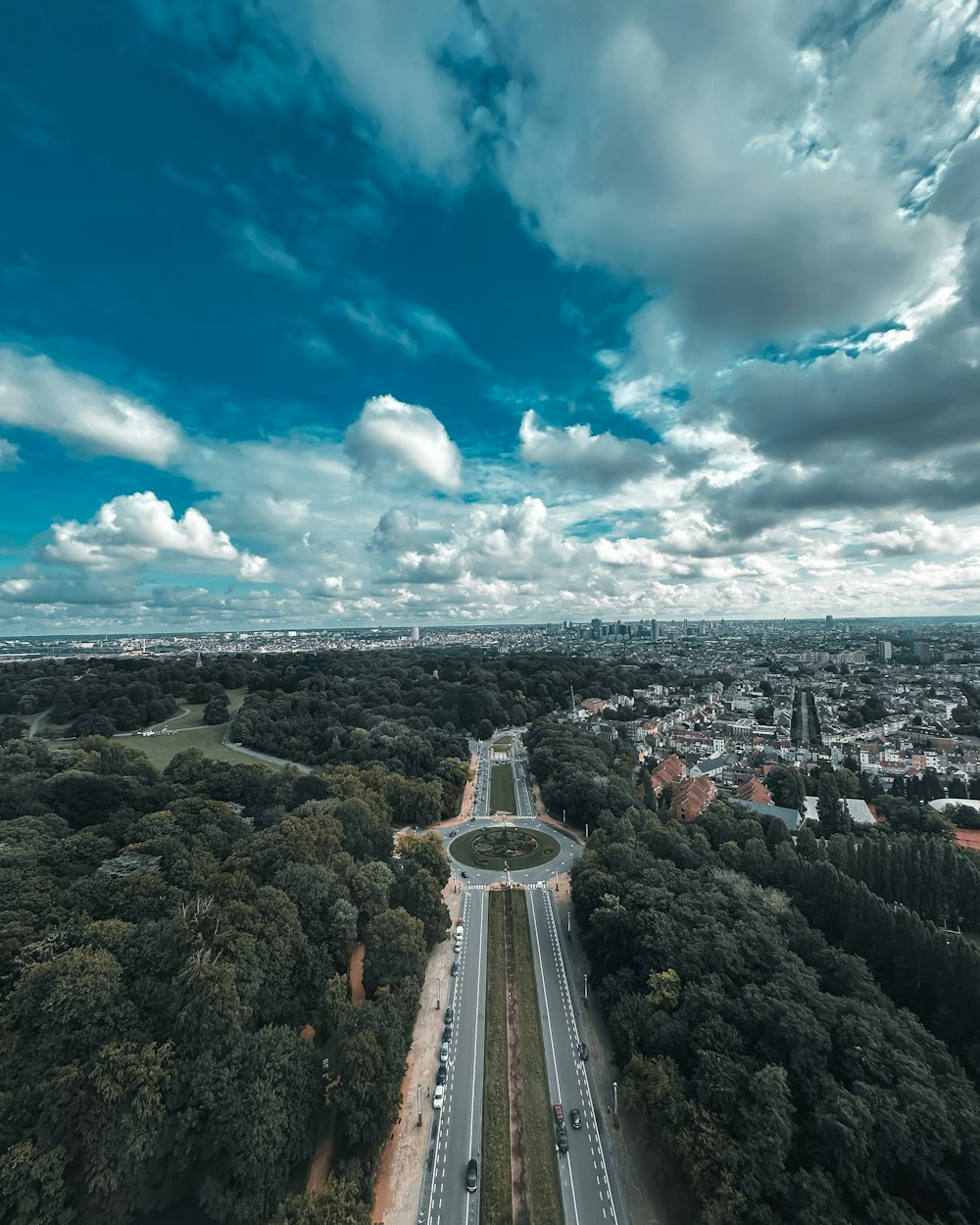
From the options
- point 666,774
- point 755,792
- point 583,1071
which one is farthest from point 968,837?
point 583,1071

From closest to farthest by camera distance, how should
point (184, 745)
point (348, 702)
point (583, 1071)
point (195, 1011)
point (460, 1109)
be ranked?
point (195, 1011), point (460, 1109), point (583, 1071), point (184, 745), point (348, 702)

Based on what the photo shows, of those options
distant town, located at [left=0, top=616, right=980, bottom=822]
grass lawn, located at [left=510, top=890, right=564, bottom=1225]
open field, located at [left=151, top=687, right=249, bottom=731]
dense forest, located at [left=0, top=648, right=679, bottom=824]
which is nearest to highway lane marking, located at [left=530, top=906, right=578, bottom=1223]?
grass lawn, located at [left=510, top=890, right=564, bottom=1225]

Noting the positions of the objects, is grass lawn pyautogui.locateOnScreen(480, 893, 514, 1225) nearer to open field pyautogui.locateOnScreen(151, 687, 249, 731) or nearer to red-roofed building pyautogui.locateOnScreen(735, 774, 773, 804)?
red-roofed building pyautogui.locateOnScreen(735, 774, 773, 804)

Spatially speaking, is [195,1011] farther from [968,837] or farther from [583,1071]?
[968,837]

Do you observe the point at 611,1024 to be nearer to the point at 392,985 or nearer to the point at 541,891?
the point at 392,985

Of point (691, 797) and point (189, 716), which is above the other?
point (189, 716)

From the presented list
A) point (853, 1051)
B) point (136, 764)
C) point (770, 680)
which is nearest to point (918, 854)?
point (853, 1051)

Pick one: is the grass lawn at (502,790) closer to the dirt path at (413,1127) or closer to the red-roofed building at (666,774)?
the red-roofed building at (666,774)

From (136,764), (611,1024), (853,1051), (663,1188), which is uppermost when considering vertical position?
(136,764)
